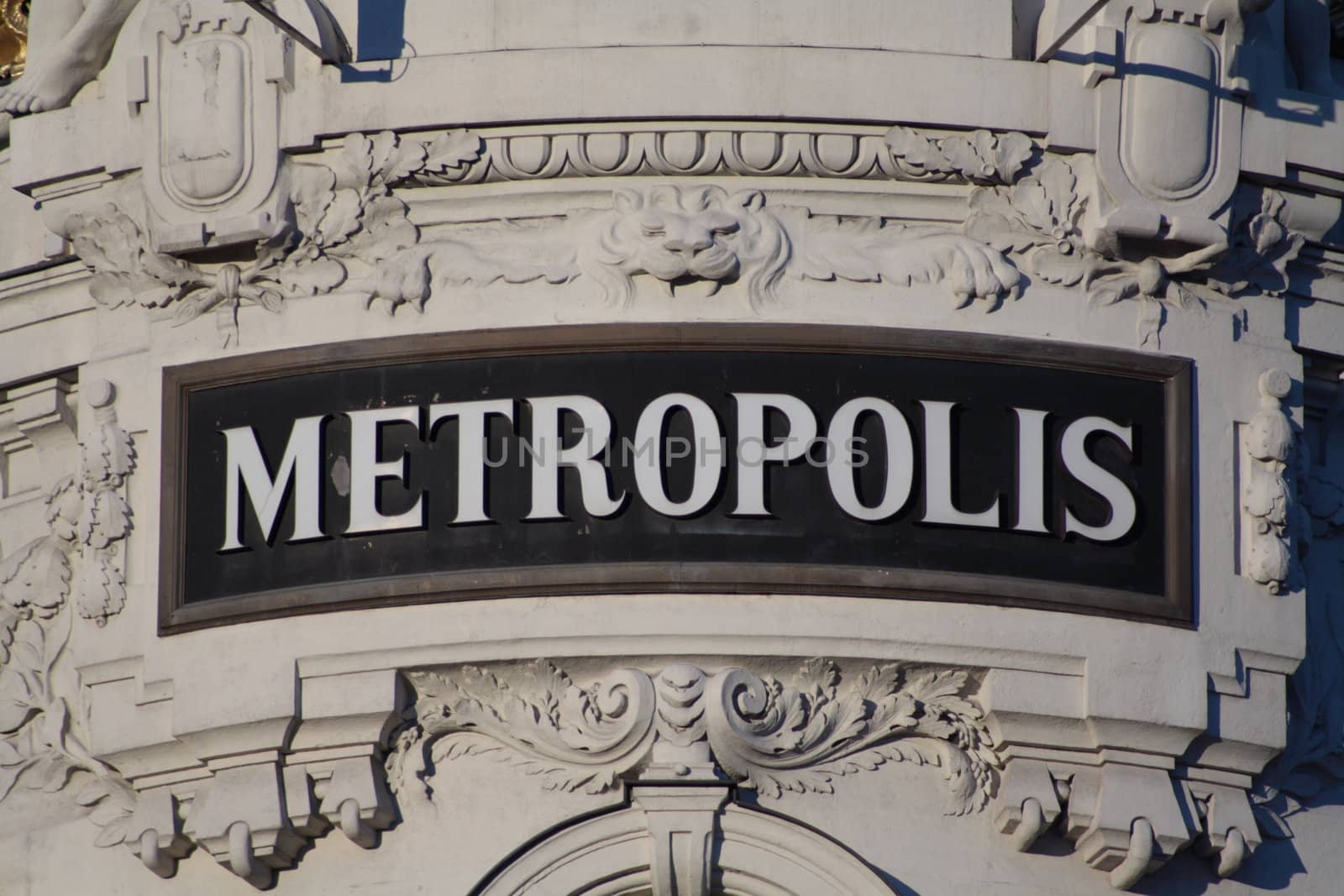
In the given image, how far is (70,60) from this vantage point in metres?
19.3

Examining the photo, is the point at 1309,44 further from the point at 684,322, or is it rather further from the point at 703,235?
the point at 684,322

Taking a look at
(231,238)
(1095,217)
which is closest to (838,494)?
(1095,217)

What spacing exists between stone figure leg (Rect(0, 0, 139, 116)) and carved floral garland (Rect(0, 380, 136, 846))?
1996 millimetres

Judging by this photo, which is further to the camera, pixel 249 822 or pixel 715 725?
pixel 249 822

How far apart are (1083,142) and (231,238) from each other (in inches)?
208

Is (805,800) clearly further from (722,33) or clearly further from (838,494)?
(722,33)

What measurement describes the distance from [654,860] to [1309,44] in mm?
7028

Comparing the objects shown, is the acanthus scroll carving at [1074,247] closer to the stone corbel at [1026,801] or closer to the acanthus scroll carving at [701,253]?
the acanthus scroll carving at [701,253]

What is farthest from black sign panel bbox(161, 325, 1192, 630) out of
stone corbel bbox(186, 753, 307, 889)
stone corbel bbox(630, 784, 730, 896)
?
stone corbel bbox(630, 784, 730, 896)

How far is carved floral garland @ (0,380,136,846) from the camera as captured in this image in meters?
18.5

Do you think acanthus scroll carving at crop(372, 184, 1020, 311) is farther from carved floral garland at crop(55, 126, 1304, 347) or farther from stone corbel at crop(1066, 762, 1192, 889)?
stone corbel at crop(1066, 762, 1192, 889)

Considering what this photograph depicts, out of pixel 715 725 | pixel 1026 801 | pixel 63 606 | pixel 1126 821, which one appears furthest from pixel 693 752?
pixel 63 606

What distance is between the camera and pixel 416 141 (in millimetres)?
18297

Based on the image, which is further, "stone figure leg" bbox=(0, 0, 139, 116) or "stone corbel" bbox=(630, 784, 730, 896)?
"stone figure leg" bbox=(0, 0, 139, 116)
